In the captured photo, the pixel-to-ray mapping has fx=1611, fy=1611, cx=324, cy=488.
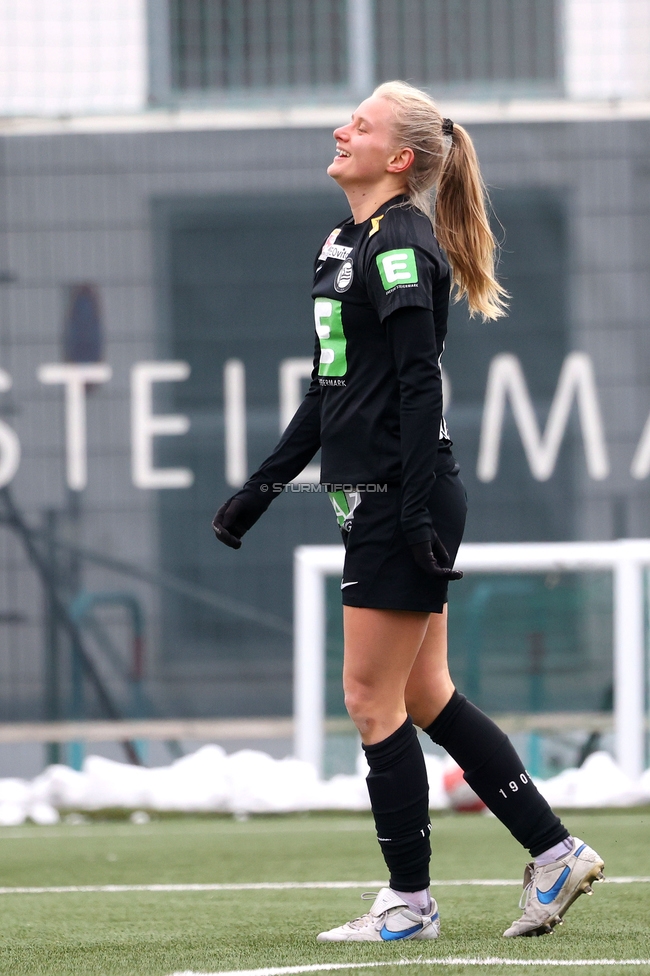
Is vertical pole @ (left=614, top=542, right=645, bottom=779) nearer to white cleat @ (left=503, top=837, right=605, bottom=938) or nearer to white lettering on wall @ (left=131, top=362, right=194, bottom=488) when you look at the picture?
white lettering on wall @ (left=131, top=362, right=194, bottom=488)

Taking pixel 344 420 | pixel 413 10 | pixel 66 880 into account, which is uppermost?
pixel 413 10

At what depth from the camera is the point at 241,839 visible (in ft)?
15.2

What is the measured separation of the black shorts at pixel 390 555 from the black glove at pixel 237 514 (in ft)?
0.89

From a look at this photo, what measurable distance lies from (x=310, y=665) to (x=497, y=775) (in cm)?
300

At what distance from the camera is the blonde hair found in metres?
2.79

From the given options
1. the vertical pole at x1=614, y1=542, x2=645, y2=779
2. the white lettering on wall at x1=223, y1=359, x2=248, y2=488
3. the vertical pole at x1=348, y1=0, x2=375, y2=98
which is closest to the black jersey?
the vertical pole at x1=614, y1=542, x2=645, y2=779

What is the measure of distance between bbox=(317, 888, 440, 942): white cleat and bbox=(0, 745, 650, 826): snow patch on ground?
246 centimetres

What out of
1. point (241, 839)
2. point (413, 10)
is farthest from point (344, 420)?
point (413, 10)

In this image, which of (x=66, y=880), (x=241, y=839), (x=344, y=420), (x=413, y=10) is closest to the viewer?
(x=344, y=420)

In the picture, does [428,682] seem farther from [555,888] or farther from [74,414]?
[74,414]

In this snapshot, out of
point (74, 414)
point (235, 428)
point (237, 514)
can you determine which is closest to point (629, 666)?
point (235, 428)

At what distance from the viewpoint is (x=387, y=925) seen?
8.89 feet

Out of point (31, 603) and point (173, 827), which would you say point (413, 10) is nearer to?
point (31, 603)

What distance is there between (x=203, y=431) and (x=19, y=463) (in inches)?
31.6
